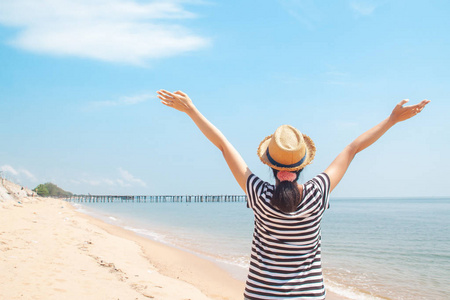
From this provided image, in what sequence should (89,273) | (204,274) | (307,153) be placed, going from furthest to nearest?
(204,274)
(89,273)
(307,153)

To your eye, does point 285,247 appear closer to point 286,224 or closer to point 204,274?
point 286,224

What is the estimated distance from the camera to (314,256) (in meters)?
1.70

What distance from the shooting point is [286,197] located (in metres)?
1.55

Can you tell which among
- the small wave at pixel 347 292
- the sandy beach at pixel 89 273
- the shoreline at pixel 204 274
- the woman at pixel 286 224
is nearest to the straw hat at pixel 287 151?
the woman at pixel 286 224

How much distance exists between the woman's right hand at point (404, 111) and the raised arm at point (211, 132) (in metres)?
0.83

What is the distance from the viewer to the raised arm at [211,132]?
5.73 feet

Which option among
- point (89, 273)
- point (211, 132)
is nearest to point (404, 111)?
point (211, 132)

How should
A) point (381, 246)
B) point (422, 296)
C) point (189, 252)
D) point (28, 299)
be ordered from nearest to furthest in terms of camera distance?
point (28, 299) < point (422, 296) < point (189, 252) < point (381, 246)

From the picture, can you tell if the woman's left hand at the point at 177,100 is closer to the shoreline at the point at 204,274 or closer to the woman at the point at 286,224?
the woman at the point at 286,224

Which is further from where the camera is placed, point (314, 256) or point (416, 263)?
point (416, 263)

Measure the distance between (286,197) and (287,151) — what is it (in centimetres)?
20

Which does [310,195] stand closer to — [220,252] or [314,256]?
[314,256]

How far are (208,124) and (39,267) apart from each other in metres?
5.59

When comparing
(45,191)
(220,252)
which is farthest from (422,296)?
(45,191)
